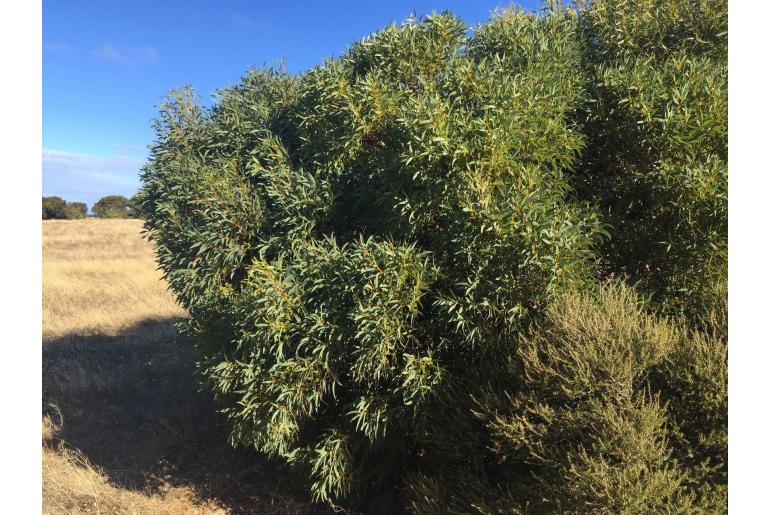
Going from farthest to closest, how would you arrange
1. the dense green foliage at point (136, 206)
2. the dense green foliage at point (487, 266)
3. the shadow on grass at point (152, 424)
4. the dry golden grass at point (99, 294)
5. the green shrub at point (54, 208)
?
the green shrub at point (54, 208) → the dry golden grass at point (99, 294) → the dense green foliage at point (136, 206) → the shadow on grass at point (152, 424) → the dense green foliage at point (487, 266)

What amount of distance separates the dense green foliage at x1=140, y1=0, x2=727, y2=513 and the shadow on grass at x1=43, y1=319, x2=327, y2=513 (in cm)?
157

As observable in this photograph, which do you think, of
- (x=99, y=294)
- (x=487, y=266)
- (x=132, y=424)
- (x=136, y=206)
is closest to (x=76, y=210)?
(x=99, y=294)

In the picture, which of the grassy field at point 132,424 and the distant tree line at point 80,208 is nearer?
the grassy field at point 132,424

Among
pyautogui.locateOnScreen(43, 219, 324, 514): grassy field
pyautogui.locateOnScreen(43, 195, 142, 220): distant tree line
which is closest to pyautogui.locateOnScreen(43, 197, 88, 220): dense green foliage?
pyautogui.locateOnScreen(43, 195, 142, 220): distant tree line

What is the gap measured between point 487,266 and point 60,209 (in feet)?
172

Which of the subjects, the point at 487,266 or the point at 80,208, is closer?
the point at 487,266

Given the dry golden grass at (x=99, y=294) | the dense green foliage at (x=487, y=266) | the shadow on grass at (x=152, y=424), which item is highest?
the dense green foliage at (x=487, y=266)

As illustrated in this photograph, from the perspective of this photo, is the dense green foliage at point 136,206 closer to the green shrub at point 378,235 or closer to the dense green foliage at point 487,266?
the green shrub at point 378,235

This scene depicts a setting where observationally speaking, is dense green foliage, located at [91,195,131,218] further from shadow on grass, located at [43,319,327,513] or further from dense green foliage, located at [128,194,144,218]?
dense green foliage, located at [128,194,144,218]

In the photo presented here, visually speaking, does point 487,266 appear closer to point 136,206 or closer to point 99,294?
point 136,206

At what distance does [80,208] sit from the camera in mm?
49406

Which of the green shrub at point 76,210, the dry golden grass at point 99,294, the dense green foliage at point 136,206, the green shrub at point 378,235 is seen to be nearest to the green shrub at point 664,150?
the green shrub at point 378,235

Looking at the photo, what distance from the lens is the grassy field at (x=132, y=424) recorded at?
645 centimetres

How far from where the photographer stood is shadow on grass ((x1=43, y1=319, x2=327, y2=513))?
6777 mm
